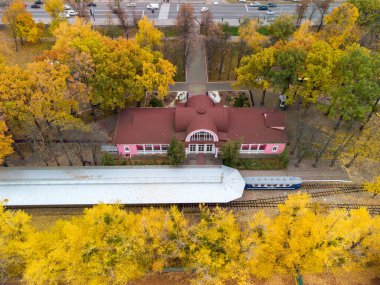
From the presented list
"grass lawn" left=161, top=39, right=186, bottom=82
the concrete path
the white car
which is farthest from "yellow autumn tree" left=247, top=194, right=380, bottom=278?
the white car

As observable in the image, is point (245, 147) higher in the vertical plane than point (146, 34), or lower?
lower

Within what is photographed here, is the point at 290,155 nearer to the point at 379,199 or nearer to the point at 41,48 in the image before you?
the point at 379,199

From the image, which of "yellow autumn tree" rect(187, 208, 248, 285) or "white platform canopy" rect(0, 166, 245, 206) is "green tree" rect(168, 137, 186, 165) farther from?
"yellow autumn tree" rect(187, 208, 248, 285)

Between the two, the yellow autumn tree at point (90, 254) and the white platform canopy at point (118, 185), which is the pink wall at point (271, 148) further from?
the yellow autumn tree at point (90, 254)

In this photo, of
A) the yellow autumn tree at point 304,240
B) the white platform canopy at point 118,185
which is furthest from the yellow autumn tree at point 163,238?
the yellow autumn tree at point 304,240

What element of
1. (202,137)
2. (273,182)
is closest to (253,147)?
(273,182)

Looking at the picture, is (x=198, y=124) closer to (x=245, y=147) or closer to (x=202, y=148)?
(x=202, y=148)

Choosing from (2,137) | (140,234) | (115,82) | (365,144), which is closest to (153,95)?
(115,82)
